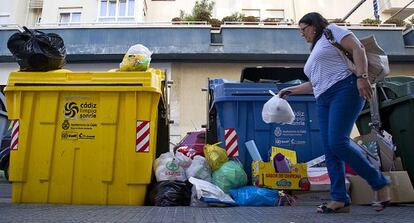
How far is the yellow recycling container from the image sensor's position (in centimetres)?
406

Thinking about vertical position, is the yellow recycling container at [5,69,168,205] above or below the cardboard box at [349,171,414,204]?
above

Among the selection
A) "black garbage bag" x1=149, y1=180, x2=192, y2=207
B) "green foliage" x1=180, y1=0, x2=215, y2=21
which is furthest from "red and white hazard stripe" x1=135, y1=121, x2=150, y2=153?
"green foliage" x1=180, y1=0, x2=215, y2=21

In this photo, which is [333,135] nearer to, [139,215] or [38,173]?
[139,215]

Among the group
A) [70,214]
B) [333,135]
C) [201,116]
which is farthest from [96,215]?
[201,116]

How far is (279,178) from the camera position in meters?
4.32

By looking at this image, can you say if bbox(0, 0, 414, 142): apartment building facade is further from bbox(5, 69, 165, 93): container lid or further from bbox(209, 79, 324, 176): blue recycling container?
bbox(5, 69, 165, 93): container lid

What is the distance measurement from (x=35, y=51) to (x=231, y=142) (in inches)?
97.6

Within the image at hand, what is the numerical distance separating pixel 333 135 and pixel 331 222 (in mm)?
749

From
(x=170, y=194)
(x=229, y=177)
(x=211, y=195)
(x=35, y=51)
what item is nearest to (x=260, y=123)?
(x=229, y=177)

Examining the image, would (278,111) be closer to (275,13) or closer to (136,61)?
(136,61)

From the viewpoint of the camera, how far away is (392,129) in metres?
5.10

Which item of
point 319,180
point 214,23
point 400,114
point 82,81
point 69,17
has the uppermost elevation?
point 69,17

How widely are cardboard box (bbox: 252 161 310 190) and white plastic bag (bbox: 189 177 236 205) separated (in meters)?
0.49

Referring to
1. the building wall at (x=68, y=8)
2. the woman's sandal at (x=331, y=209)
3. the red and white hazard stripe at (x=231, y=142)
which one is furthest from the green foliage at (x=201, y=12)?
the woman's sandal at (x=331, y=209)
